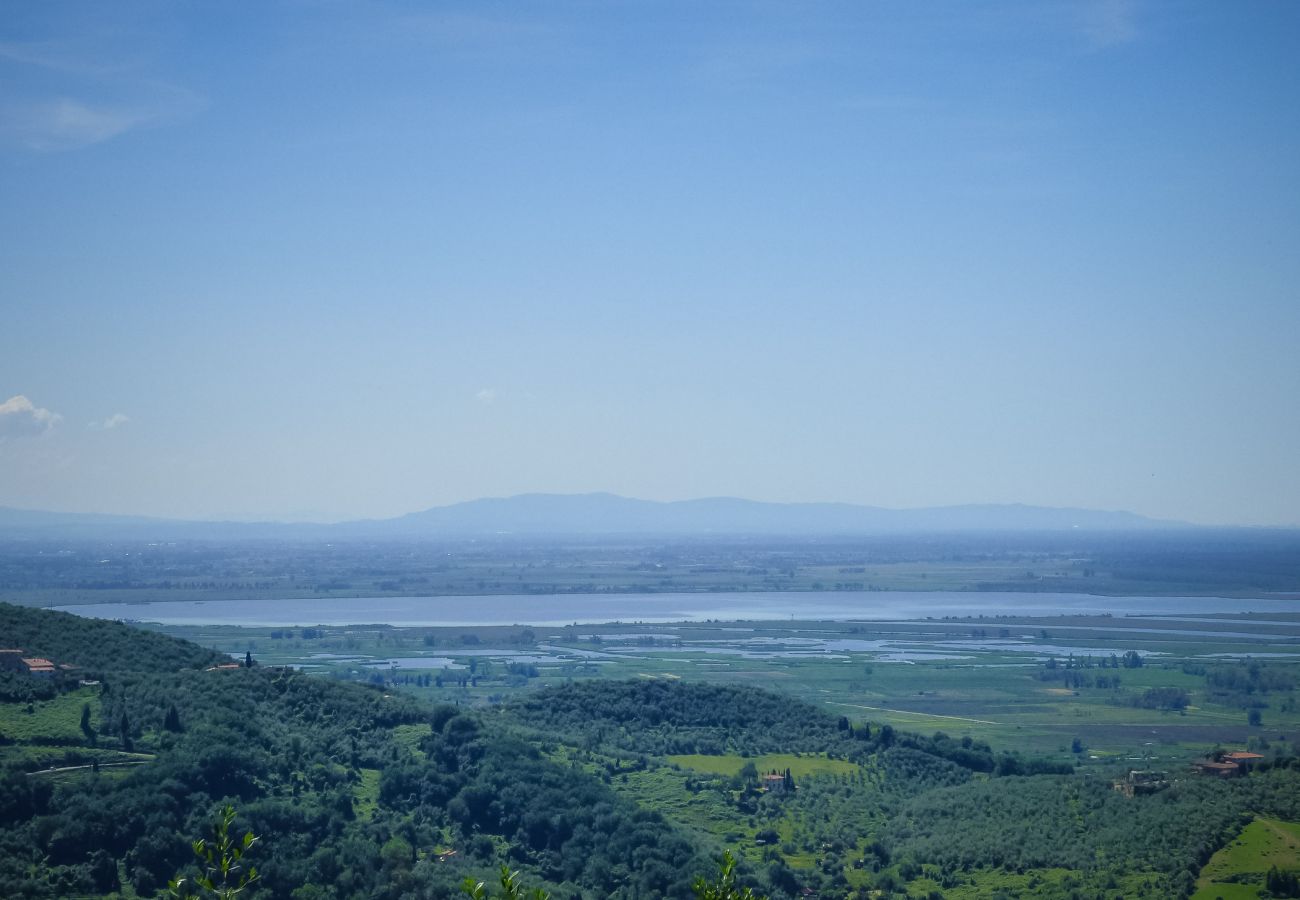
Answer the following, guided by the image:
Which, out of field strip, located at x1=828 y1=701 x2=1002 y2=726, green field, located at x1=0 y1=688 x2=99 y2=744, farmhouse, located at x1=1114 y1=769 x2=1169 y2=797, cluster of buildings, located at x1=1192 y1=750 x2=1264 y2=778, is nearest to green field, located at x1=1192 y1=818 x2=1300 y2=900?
farmhouse, located at x1=1114 y1=769 x2=1169 y2=797

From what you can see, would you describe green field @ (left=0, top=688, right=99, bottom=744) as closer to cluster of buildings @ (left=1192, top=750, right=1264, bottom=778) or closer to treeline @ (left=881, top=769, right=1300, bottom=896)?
treeline @ (left=881, top=769, right=1300, bottom=896)

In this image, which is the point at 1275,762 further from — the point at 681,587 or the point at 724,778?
the point at 681,587

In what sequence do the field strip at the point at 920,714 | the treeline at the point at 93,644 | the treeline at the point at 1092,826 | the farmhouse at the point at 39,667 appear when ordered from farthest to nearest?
the field strip at the point at 920,714 → the treeline at the point at 93,644 → the farmhouse at the point at 39,667 → the treeline at the point at 1092,826

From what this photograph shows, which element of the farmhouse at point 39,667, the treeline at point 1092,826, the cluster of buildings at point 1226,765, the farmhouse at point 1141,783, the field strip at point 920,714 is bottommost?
the field strip at point 920,714

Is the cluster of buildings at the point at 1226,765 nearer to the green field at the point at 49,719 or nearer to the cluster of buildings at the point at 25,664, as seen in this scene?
the green field at the point at 49,719

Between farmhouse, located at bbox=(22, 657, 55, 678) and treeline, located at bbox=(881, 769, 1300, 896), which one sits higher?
farmhouse, located at bbox=(22, 657, 55, 678)

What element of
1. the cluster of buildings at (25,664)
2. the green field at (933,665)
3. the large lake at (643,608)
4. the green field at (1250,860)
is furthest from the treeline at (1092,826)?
the large lake at (643,608)

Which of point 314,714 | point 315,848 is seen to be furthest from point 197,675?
point 315,848

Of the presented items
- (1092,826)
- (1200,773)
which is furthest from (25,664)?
(1200,773)
